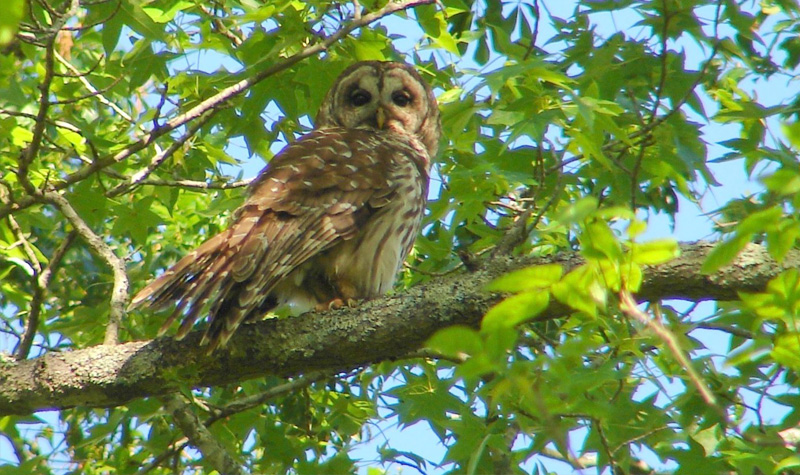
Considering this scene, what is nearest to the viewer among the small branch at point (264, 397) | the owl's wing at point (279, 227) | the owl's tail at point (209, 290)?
the owl's tail at point (209, 290)

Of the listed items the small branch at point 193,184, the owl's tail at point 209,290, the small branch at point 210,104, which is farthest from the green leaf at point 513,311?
the small branch at point 193,184

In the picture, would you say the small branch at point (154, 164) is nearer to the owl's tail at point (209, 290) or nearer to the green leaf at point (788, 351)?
the owl's tail at point (209, 290)

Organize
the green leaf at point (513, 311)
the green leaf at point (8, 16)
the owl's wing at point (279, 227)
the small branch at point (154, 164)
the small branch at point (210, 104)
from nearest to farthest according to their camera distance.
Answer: the green leaf at point (8, 16) → the green leaf at point (513, 311) → the owl's wing at point (279, 227) → the small branch at point (210, 104) → the small branch at point (154, 164)

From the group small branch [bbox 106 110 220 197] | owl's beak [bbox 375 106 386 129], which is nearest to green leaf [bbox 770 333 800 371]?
small branch [bbox 106 110 220 197]

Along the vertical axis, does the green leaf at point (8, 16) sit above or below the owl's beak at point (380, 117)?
below

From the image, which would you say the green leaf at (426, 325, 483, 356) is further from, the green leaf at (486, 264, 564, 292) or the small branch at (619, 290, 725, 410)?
the small branch at (619, 290, 725, 410)

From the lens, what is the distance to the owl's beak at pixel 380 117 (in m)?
5.33

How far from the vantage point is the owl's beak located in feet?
17.5

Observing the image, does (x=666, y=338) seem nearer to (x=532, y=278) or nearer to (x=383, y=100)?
(x=532, y=278)

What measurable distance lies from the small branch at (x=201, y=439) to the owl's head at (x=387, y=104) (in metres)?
2.06

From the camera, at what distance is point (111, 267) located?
3.72m

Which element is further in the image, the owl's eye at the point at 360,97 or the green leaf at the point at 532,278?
the owl's eye at the point at 360,97

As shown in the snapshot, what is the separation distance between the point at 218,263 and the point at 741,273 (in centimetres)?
184

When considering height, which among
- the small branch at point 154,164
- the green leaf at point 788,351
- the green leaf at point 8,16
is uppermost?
the small branch at point 154,164
